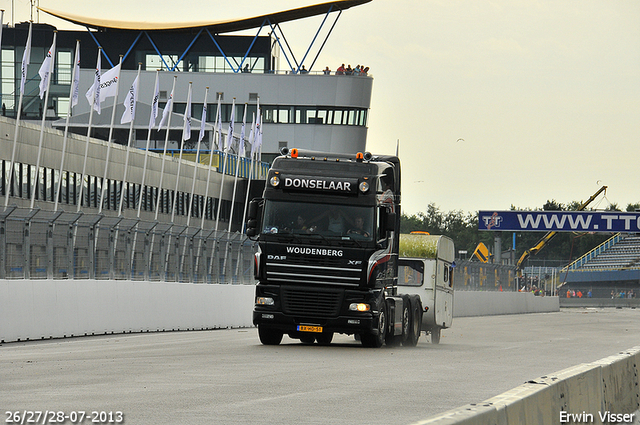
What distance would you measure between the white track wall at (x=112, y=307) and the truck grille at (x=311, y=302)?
513 centimetres

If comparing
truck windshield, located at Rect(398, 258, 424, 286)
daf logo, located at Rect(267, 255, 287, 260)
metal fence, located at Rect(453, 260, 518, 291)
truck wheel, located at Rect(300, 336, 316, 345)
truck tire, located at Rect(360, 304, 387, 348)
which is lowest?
truck wheel, located at Rect(300, 336, 316, 345)

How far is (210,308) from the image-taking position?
27.9m

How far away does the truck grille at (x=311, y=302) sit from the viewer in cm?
1806

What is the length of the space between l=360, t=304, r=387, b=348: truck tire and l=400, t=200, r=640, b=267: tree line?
12411cm

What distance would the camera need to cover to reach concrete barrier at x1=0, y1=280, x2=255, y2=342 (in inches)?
770

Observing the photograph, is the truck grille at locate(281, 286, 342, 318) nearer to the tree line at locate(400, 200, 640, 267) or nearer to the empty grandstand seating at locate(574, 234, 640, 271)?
the empty grandstand seating at locate(574, 234, 640, 271)

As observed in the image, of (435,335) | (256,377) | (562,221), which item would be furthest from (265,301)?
(562,221)

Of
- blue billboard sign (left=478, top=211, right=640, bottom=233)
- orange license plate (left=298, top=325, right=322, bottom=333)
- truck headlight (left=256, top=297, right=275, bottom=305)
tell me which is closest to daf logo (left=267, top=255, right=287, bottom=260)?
truck headlight (left=256, top=297, right=275, bottom=305)

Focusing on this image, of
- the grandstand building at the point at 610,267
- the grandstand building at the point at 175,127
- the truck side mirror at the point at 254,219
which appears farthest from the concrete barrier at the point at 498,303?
the grandstand building at the point at 610,267

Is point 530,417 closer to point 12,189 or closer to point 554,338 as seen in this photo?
point 554,338

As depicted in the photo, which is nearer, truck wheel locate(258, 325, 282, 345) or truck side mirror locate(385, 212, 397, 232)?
truck side mirror locate(385, 212, 397, 232)

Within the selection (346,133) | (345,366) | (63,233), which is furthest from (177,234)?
(346,133)

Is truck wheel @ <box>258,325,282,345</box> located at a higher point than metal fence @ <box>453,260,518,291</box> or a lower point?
lower

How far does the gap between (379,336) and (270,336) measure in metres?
2.05
